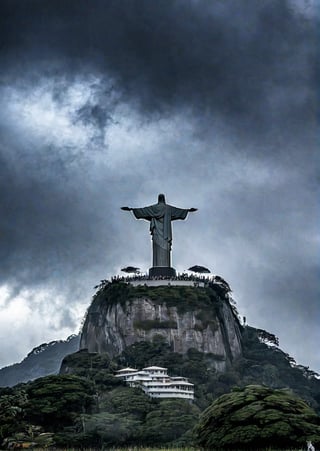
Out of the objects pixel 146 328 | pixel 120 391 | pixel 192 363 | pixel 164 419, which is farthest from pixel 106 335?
pixel 164 419

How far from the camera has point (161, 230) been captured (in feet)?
312

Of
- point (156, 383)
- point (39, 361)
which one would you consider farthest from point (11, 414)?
point (39, 361)

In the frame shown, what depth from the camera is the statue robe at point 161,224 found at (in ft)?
311

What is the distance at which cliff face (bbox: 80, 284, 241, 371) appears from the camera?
9294 cm

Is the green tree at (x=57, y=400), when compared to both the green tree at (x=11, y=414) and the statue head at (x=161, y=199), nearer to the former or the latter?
the green tree at (x=11, y=414)

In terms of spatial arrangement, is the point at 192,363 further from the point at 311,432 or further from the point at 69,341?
the point at 69,341

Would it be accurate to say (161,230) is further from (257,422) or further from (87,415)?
(257,422)

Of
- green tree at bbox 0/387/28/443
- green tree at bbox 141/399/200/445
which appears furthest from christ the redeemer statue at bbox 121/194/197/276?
green tree at bbox 0/387/28/443

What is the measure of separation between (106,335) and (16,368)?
5005 centimetres

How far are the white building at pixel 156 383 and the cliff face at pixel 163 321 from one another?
13.1m

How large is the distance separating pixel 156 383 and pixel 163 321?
1724 cm

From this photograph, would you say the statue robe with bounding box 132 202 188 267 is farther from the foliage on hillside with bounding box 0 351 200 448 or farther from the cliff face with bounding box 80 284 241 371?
the foliage on hillside with bounding box 0 351 200 448

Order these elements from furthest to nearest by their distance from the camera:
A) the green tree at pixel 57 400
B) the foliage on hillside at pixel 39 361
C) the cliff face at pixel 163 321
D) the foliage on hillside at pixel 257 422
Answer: the foliage on hillside at pixel 39 361
the cliff face at pixel 163 321
the green tree at pixel 57 400
the foliage on hillside at pixel 257 422

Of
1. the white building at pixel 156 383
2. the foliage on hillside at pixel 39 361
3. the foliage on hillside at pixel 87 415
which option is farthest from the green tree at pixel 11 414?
the foliage on hillside at pixel 39 361
